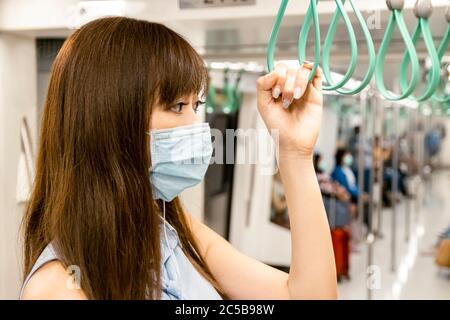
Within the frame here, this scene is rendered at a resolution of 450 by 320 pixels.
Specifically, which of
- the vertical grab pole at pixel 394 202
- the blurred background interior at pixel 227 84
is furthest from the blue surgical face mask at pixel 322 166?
the vertical grab pole at pixel 394 202

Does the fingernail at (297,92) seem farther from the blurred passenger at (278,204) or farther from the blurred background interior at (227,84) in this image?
the blurred passenger at (278,204)

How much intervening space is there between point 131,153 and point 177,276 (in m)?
0.24

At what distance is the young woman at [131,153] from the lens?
2.63ft

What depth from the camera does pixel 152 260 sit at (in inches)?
34.4

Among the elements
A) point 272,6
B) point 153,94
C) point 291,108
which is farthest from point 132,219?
point 272,6

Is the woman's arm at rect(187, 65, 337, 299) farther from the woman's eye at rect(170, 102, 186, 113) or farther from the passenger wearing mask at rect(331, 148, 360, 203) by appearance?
the passenger wearing mask at rect(331, 148, 360, 203)

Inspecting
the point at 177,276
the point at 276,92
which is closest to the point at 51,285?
the point at 177,276

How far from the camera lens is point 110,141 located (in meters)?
0.81

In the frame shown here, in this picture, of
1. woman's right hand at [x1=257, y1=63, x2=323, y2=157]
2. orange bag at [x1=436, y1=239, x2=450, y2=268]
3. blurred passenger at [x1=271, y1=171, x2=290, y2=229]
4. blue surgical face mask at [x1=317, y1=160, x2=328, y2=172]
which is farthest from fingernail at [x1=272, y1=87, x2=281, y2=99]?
blue surgical face mask at [x1=317, y1=160, x2=328, y2=172]

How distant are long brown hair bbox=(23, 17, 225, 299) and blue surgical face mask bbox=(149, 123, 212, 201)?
0.8 inches

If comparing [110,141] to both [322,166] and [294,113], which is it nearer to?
[294,113]

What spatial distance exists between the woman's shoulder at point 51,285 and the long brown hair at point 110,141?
2cm
